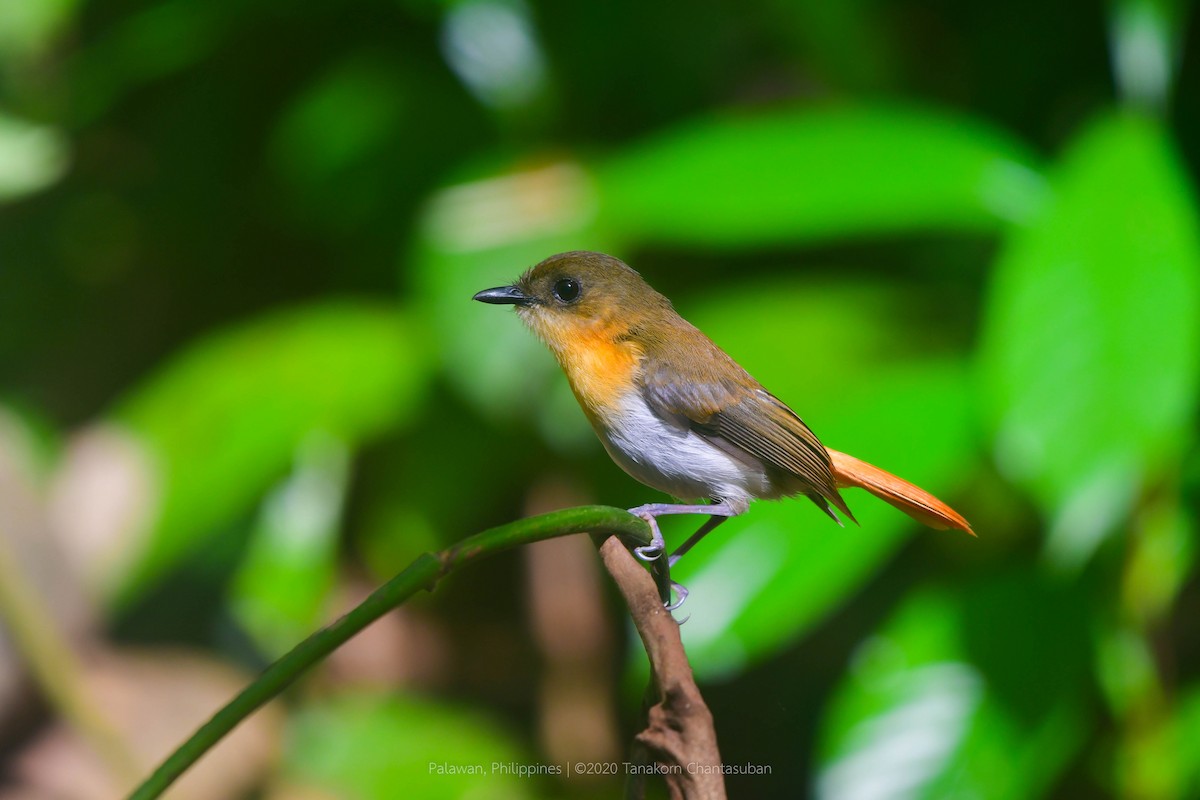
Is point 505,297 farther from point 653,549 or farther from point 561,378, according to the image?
point 561,378

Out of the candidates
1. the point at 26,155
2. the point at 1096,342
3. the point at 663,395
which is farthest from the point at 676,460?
the point at 26,155

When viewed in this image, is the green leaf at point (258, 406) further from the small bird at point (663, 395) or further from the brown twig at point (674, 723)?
the brown twig at point (674, 723)

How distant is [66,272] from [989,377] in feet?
7.56

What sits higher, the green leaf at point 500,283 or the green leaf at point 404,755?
the green leaf at point 500,283

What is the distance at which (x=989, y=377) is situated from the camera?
1.61 metres

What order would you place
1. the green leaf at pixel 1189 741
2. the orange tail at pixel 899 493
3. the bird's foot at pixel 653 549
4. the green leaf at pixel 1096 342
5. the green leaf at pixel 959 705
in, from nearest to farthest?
the bird's foot at pixel 653 549 < the orange tail at pixel 899 493 < the green leaf at pixel 1096 342 < the green leaf at pixel 959 705 < the green leaf at pixel 1189 741

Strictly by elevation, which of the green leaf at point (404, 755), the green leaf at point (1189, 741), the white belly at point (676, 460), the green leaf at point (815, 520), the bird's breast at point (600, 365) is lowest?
the green leaf at point (404, 755)

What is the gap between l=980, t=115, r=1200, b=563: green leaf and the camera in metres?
1.52

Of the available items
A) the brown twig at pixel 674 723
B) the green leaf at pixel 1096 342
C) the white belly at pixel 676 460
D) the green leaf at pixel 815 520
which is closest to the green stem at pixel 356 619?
the brown twig at pixel 674 723

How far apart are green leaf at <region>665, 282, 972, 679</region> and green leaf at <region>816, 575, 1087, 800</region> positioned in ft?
0.42

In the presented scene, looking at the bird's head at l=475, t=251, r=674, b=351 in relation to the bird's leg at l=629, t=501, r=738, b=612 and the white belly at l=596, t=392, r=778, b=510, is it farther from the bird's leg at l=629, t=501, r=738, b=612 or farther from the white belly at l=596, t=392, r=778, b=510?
the bird's leg at l=629, t=501, r=738, b=612

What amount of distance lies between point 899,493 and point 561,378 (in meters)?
1.05

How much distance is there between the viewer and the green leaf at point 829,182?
1902 millimetres

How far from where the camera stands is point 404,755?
7.48ft
